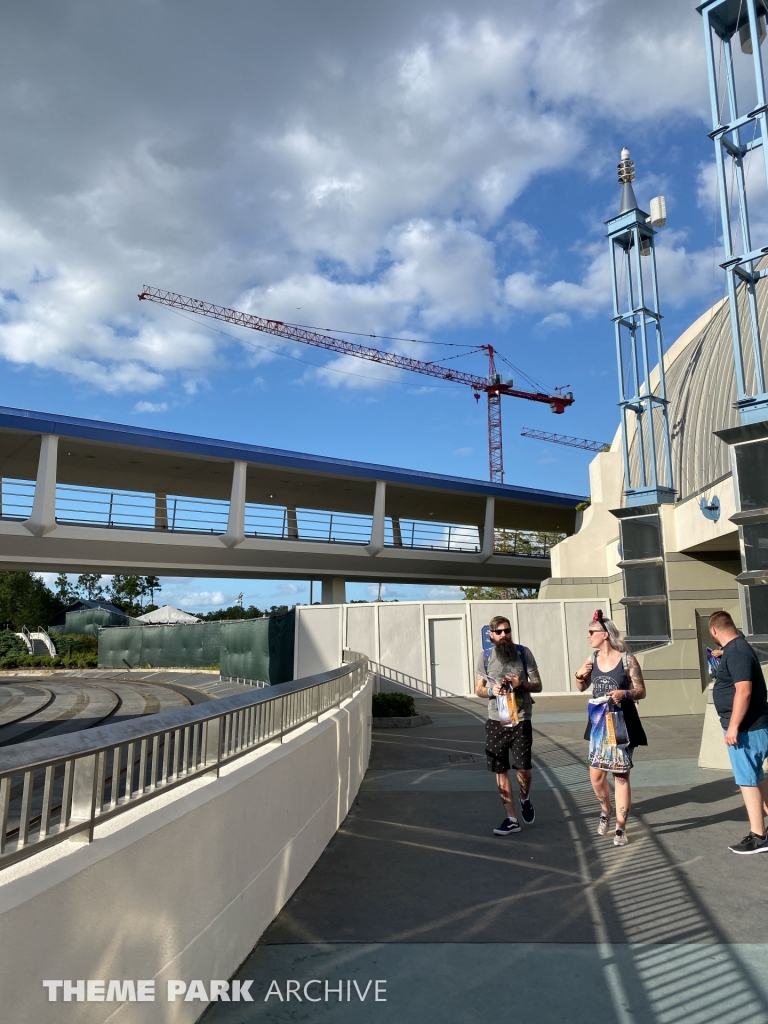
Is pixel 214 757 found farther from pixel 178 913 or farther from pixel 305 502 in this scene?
pixel 305 502

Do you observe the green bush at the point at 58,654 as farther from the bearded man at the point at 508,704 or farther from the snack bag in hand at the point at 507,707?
the snack bag in hand at the point at 507,707

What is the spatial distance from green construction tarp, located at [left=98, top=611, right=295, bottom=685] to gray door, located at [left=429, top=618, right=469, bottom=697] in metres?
4.61

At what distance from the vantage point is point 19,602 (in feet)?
254

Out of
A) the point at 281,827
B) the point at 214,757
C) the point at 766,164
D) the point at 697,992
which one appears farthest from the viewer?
the point at 766,164

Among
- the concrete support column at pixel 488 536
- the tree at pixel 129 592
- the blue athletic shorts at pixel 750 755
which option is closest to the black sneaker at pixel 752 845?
the blue athletic shorts at pixel 750 755

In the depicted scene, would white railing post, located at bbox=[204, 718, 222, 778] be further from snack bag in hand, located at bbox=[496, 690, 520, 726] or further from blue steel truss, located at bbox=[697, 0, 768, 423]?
blue steel truss, located at bbox=[697, 0, 768, 423]

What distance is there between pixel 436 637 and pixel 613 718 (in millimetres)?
17220

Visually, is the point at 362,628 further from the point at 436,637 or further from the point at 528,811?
the point at 528,811

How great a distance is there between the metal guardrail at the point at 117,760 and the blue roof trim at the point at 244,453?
76.8 feet

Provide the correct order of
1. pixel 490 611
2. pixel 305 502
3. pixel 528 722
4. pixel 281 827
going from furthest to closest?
pixel 305 502, pixel 490 611, pixel 528 722, pixel 281 827

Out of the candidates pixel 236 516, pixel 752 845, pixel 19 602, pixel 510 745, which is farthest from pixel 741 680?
pixel 19 602

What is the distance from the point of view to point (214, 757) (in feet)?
13.3

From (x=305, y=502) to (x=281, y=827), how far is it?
116 ft

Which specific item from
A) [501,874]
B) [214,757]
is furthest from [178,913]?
[501,874]
